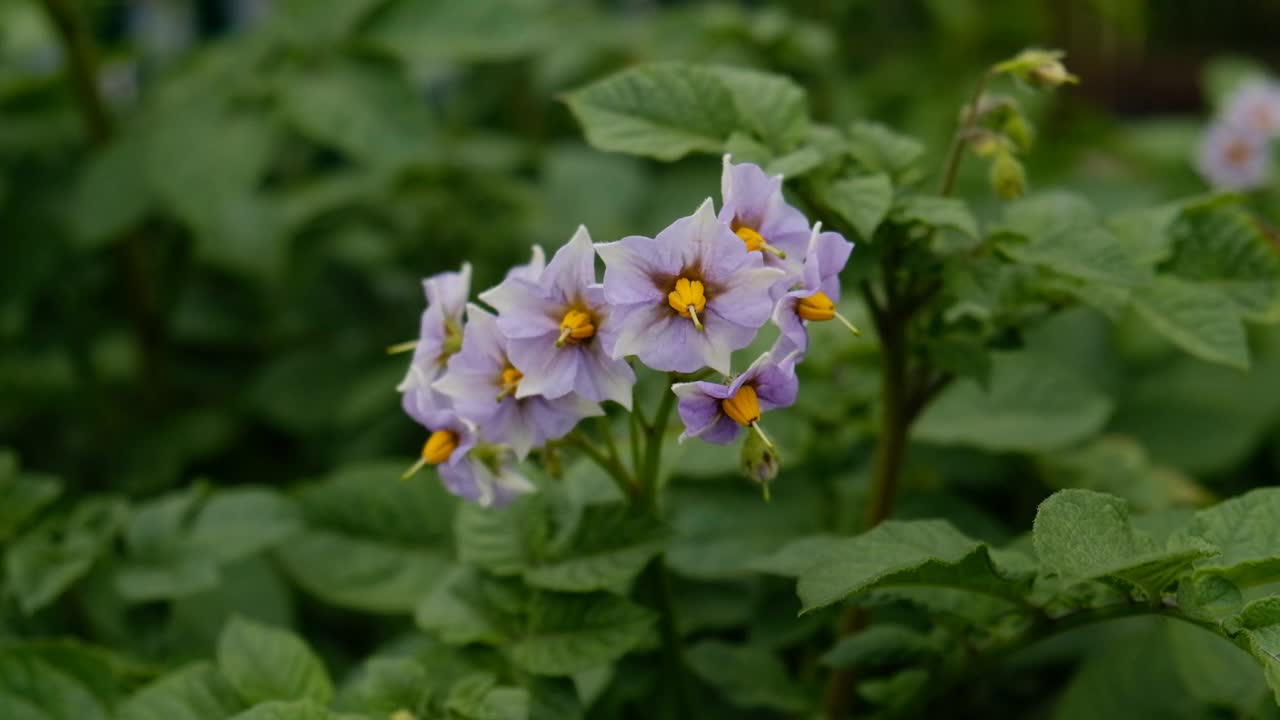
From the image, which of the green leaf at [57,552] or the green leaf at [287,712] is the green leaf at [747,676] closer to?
the green leaf at [287,712]

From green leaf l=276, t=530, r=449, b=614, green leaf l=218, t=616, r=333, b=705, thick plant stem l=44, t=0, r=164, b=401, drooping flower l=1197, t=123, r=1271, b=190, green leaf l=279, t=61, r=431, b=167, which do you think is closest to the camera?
green leaf l=218, t=616, r=333, b=705

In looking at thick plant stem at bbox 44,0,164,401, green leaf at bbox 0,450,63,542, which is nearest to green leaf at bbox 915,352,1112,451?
green leaf at bbox 0,450,63,542

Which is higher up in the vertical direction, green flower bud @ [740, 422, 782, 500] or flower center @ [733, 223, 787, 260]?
flower center @ [733, 223, 787, 260]

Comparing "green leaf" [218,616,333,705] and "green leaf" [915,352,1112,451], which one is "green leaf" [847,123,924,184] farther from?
"green leaf" [218,616,333,705]

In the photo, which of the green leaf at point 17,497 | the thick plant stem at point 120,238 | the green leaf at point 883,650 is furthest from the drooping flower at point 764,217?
the thick plant stem at point 120,238

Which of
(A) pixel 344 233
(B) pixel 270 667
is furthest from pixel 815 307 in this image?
(A) pixel 344 233

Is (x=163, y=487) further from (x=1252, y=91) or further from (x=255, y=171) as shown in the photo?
(x=1252, y=91)
